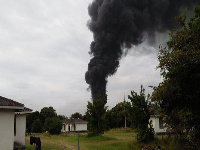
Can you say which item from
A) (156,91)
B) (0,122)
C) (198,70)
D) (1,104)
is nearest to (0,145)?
(0,122)

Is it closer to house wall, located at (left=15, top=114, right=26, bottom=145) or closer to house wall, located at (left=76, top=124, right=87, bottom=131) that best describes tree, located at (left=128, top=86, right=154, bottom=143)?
house wall, located at (left=15, top=114, right=26, bottom=145)

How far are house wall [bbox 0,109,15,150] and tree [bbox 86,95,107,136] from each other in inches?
747

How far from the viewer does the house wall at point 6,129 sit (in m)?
13.7

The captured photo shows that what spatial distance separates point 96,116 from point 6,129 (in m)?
19.6

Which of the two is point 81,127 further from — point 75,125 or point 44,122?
point 44,122

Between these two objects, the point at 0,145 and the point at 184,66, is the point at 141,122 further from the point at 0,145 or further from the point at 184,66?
the point at 0,145

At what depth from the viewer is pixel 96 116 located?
32.7 metres

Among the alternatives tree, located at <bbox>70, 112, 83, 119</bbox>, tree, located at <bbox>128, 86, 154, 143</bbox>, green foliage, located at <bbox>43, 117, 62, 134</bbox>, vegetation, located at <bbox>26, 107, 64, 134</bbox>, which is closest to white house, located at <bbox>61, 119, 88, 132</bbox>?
vegetation, located at <bbox>26, 107, 64, 134</bbox>

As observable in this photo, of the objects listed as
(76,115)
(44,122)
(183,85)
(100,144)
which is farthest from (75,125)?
(183,85)

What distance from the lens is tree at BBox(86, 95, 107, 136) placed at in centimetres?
3231

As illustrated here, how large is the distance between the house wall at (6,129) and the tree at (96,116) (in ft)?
62.2

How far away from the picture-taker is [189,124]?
14422mm

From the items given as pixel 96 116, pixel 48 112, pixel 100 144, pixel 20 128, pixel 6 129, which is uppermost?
pixel 6 129

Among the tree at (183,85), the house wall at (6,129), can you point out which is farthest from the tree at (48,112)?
the tree at (183,85)
